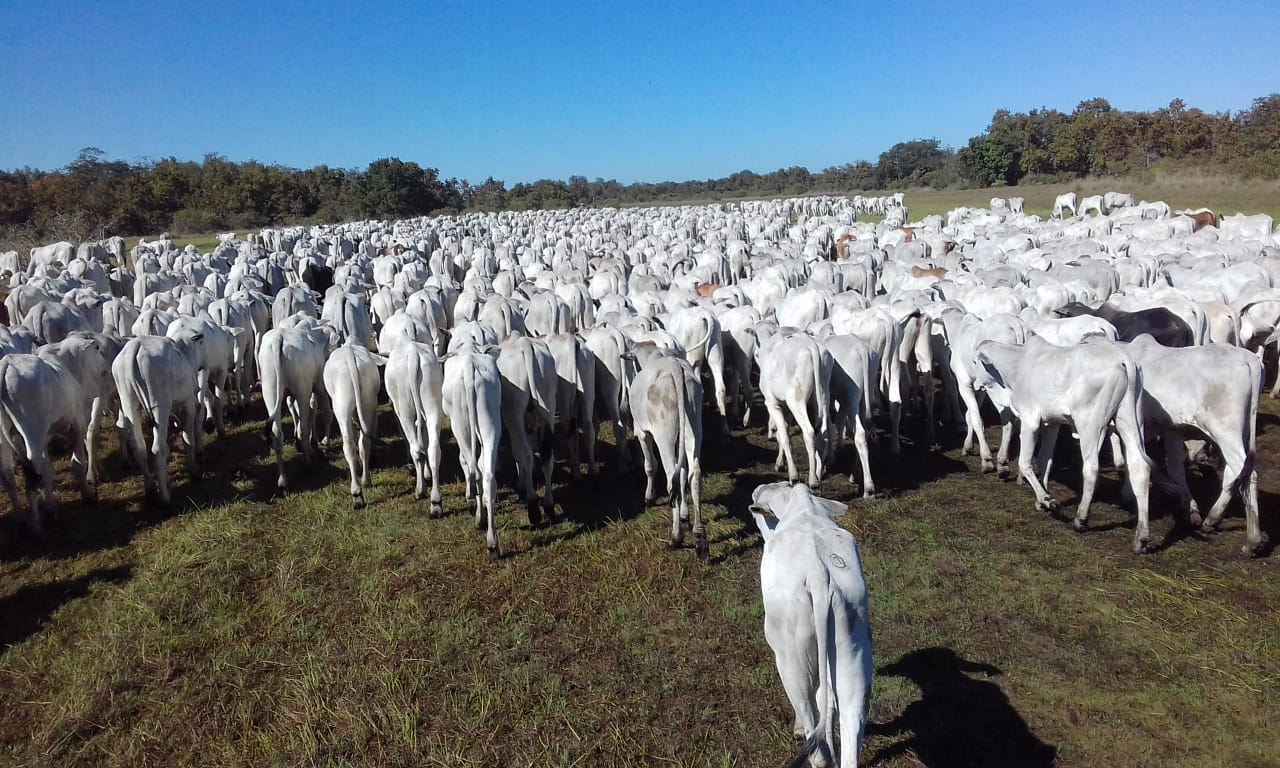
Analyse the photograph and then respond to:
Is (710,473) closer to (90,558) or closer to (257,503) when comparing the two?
(257,503)

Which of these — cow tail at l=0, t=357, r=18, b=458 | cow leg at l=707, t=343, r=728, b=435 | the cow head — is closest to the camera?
the cow head

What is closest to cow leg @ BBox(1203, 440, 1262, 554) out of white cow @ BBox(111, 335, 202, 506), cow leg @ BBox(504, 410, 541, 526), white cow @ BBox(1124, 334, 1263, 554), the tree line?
white cow @ BBox(1124, 334, 1263, 554)

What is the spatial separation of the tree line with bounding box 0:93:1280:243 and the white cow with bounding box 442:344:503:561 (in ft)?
172

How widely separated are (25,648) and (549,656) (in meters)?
4.92

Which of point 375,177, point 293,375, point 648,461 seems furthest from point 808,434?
point 375,177

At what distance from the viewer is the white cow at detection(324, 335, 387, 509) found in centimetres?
891

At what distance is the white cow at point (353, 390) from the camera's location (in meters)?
8.91

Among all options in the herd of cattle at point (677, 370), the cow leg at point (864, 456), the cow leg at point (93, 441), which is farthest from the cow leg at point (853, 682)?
the cow leg at point (93, 441)

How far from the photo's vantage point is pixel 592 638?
245 inches

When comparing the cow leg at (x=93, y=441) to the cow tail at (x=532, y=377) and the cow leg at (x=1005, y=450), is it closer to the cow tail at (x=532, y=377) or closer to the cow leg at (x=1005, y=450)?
the cow tail at (x=532, y=377)

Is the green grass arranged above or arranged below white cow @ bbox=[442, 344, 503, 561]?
below

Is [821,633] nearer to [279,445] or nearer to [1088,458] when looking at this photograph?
[1088,458]

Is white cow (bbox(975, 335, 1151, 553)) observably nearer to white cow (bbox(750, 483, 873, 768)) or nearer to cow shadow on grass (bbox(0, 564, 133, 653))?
white cow (bbox(750, 483, 873, 768))

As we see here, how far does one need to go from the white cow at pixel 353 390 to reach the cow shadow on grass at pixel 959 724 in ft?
22.2
